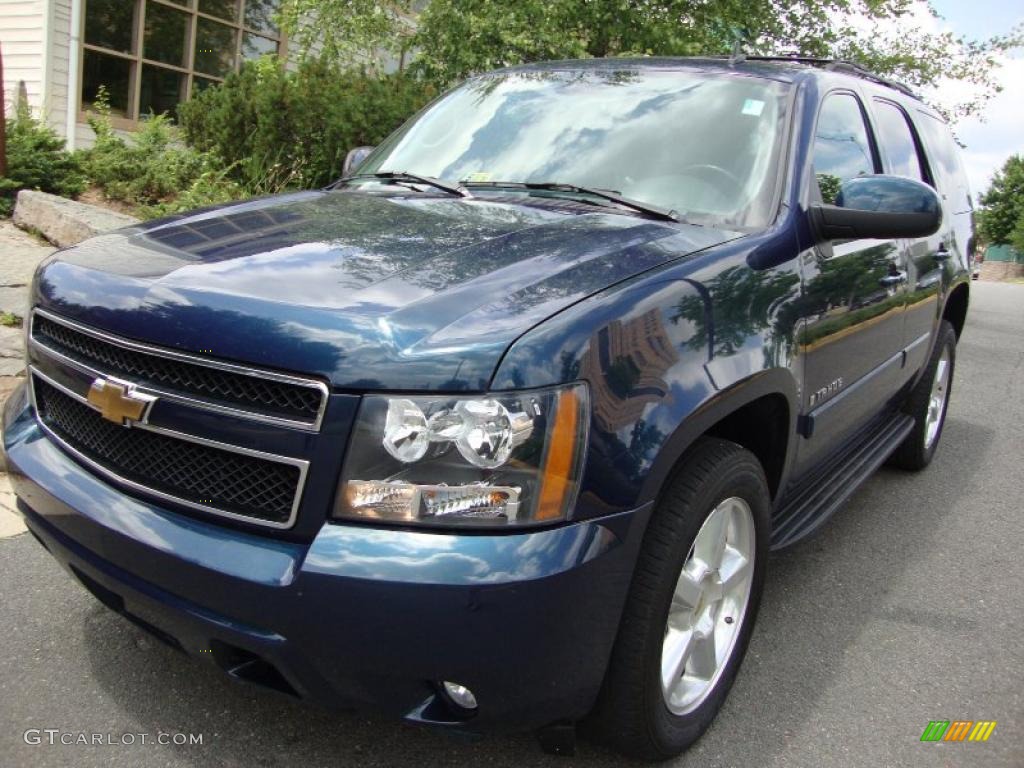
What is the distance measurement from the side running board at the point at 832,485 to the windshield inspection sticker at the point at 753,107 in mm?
1324

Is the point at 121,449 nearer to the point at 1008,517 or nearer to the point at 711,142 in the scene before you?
A: the point at 711,142

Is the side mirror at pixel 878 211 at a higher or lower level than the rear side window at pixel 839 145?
lower

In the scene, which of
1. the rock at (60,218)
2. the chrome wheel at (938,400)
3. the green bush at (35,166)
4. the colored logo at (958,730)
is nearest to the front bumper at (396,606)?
the colored logo at (958,730)

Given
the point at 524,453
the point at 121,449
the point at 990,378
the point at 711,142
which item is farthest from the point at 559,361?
the point at 990,378

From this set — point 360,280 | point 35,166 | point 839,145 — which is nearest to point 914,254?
point 839,145

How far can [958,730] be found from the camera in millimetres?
2758

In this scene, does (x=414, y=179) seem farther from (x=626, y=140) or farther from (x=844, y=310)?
(x=844, y=310)

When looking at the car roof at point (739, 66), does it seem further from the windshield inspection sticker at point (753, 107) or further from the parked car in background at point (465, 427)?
the parked car in background at point (465, 427)

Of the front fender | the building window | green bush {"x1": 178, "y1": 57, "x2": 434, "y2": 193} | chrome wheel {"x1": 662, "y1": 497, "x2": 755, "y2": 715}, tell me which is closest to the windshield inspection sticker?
the front fender

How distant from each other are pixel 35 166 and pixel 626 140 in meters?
6.79

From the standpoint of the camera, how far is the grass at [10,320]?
5.39 metres

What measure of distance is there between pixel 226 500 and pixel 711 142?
2015 millimetres

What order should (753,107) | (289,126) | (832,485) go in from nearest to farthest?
1. (753,107)
2. (832,485)
3. (289,126)

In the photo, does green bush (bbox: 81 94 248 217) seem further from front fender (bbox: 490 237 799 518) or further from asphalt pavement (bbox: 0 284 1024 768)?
front fender (bbox: 490 237 799 518)
